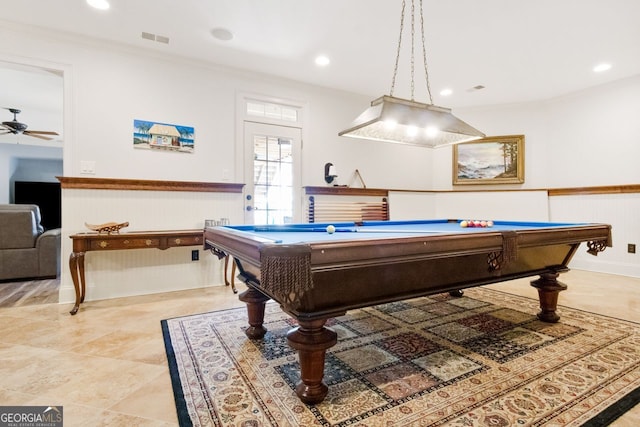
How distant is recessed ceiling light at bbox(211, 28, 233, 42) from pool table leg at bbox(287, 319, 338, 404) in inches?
114

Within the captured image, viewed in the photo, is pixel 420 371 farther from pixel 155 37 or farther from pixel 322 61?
pixel 155 37

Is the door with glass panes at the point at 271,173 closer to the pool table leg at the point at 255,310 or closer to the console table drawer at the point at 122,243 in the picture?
the console table drawer at the point at 122,243

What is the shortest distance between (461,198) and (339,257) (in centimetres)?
471

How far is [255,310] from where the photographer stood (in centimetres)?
220

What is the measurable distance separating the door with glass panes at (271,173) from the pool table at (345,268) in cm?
188

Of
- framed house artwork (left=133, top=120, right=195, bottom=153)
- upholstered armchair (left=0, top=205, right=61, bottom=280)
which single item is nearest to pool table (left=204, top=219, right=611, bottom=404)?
framed house artwork (left=133, top=120, right=195, bottom=153)

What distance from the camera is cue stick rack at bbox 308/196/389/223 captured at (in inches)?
171

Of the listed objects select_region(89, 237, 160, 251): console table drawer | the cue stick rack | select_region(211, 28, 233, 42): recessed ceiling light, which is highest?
select_region(211, 28, 233, 42): recessed ceiling light

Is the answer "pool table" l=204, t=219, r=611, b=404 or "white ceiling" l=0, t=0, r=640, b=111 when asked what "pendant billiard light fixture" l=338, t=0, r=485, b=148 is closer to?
"white ceiling" l=0, t=0, r=640, b=111

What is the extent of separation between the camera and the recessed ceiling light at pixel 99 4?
8.46 ft

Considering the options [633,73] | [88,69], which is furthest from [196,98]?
[633,73]

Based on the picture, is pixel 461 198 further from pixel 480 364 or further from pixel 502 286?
pixel 480 364

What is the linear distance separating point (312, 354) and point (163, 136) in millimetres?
3044

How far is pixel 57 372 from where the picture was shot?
174 centimetres
